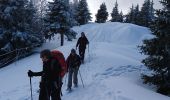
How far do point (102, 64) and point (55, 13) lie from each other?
996 inches

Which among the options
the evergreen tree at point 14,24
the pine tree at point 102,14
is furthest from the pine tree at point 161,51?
the pine tree at point 102,14

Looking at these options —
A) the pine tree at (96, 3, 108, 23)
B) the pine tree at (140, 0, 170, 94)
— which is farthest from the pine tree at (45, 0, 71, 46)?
the pine tree at (96, 3, 108, 23)

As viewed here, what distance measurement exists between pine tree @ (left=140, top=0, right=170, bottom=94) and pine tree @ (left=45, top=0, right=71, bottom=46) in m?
28.0

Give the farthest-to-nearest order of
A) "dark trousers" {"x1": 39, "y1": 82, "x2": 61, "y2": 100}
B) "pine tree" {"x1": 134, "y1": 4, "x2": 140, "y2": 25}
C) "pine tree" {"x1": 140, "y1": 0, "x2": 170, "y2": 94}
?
"pine tree" {"x1": 134, "y1": 4, "x2": 140, "y2": 25} → "pine tree" {"x1": 140, "y1": 0, "x2": 170, "y2": 94} → "dark trousers" {"x1": 39, "y1": 82, "x2": 61, "y2": 100}

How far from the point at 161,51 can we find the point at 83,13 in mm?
56303

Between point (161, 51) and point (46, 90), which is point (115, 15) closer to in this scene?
point (161, 51)

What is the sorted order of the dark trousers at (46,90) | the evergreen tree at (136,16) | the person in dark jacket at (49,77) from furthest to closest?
the evergreen tree at (136,16) → the dark trousers at (46,90) → the person in dark jacket at (49,77)

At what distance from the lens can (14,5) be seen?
35.2m

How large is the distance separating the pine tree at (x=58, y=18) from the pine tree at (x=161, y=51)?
28.0 m

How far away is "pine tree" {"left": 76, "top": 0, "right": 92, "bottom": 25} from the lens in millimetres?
69938

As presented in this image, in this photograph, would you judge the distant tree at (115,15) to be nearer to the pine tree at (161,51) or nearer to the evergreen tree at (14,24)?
the evergreen tree at (14,24)

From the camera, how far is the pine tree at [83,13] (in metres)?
69.9

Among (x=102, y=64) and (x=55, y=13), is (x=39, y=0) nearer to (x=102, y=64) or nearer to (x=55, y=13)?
(x=55, y=13)

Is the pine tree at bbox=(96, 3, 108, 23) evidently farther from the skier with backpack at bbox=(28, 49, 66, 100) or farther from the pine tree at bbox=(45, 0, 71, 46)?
the skier with backpack at bbox=(28, 49, 66, 100)
